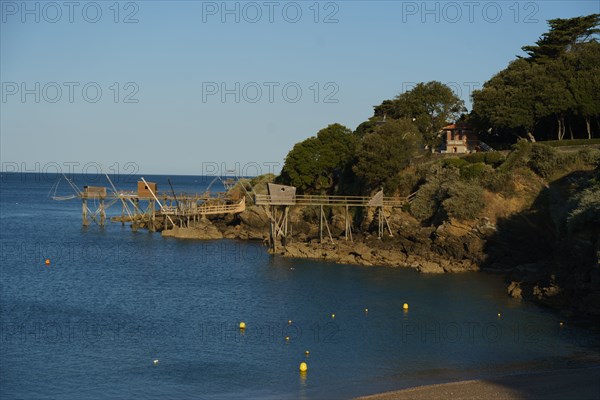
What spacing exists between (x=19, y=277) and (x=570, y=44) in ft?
201

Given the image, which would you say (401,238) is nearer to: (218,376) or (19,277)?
(19,277)

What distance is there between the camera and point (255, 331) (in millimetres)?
→ 36375

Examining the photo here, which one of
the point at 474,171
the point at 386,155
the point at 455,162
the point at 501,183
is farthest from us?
the point at 386,155


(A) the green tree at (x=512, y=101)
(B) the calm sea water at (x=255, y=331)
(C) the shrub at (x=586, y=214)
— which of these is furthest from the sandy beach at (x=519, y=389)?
(A) the green tree at (x=512, y=101)

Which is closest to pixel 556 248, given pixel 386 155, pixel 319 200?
pixel 386 155

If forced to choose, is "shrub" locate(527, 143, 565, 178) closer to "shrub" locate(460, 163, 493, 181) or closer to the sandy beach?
"shrub" locate(460, 163, 493, 181)

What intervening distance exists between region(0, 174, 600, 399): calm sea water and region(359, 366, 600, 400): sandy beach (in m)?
1.54

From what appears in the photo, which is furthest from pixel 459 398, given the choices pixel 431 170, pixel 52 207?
pixel 52 207

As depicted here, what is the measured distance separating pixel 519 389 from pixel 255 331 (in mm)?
14199

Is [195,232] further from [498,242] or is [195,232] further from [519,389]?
[519,389]

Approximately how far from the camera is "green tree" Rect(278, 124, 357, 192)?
8031 cm

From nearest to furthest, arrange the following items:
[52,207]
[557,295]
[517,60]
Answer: [557,295]
[517,60]
[52,207]

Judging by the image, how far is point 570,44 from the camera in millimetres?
79312

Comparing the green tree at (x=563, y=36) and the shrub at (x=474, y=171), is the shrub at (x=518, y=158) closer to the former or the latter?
the shrub at (x=474, y=171)
